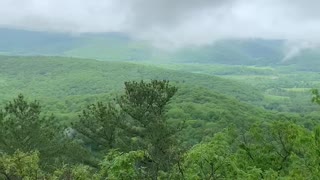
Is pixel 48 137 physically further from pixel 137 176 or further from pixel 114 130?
pixel 137 176

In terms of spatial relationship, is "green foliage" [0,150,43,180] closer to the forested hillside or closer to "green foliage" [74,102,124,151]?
the forested hillside

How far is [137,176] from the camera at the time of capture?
15.9 meters

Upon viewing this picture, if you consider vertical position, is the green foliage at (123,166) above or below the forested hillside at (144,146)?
above

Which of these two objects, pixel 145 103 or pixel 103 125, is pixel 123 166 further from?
pixel 145 103

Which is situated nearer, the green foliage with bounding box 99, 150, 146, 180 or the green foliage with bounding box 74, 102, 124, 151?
the green foliage with bounding box 99, 150, 146, 180

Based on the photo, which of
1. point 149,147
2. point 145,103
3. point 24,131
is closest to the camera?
point 149,147

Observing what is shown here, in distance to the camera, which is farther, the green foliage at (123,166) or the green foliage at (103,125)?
the green foliage at (103,125)

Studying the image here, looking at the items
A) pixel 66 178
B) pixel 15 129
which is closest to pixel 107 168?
pixel 66 178

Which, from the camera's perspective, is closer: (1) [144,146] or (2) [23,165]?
(2) [23,165]

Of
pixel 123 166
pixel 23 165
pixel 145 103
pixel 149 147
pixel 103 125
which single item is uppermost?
pixel 123 166

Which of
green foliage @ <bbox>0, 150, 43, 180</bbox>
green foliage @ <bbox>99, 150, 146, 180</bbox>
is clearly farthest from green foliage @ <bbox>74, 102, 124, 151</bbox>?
green foliage @ <bbox>99, 150, 146, 180</bbox>

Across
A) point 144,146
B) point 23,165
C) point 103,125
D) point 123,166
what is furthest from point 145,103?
point 123,166

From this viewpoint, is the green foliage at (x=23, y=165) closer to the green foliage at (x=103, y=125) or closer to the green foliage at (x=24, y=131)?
the green foliage at (x=103, y=125)

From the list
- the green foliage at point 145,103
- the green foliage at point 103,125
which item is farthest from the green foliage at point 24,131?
the green foliage at point 145,103
